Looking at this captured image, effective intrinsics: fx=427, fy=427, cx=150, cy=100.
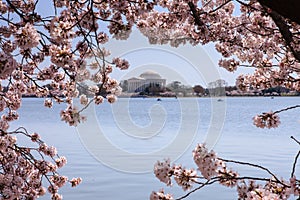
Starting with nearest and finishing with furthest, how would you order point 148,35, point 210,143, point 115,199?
point 148,35 → point 115,199 → point 210,143

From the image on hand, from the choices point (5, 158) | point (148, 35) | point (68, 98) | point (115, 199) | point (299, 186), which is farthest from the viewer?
point (115, 199)

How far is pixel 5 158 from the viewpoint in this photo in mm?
4965

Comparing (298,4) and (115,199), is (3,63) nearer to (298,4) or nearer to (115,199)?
(298,4)

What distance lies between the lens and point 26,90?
246 inches

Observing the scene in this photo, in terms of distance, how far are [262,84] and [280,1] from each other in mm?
3671

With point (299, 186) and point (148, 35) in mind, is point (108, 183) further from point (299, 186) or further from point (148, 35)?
point (299, 186)

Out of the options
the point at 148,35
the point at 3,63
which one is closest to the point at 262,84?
the point at 148,35

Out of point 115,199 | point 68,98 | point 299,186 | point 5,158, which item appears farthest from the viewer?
point 115,199

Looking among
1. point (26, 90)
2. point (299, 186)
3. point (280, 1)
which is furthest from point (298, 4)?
point (26, 90)

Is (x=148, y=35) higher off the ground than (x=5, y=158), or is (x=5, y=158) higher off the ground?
(x=148, y=35)

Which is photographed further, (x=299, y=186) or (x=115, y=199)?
(x=115, y=199)

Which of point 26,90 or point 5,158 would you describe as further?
point 26,90

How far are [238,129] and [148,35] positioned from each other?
19.6 meters

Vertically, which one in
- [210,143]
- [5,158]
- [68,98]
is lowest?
[210,143]
